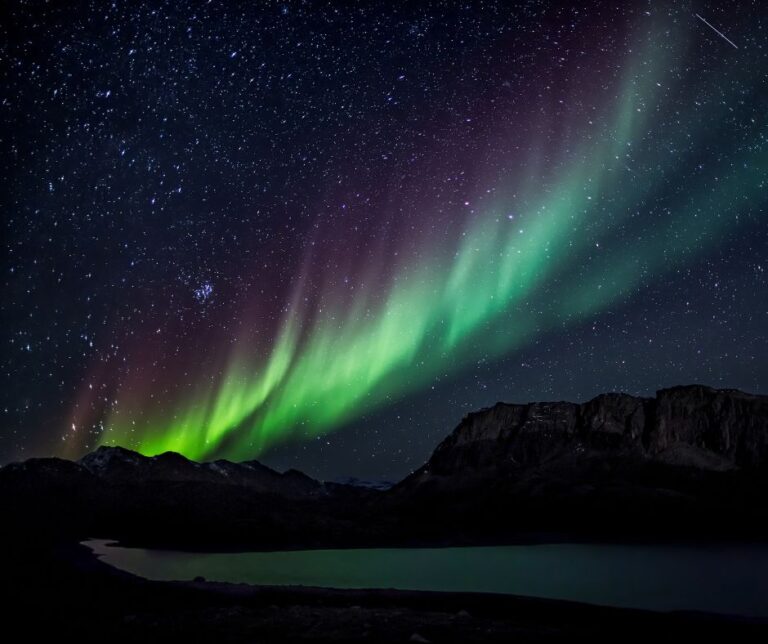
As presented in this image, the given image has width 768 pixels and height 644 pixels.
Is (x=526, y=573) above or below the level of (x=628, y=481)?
below

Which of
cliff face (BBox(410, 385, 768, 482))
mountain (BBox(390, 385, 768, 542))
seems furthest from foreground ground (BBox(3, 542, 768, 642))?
cliff face (BBox(410, 385, 768, 482))

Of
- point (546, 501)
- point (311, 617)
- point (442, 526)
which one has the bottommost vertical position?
point (311, 617)

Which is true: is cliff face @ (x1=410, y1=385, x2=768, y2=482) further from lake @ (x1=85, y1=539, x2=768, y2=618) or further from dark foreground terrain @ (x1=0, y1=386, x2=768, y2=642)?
lake @ (x1=85, y1=539, x2=768, y2=618)

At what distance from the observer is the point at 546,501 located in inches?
5679

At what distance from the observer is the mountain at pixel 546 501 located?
101 metres

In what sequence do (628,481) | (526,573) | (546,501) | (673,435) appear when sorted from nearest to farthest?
(526,573) < (546,501) < (628,481) < (673,435)

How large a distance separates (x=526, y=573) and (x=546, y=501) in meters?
110

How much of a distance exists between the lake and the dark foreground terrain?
3479 mm

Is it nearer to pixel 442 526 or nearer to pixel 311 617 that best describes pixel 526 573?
pixel 311 617

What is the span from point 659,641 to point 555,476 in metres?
155

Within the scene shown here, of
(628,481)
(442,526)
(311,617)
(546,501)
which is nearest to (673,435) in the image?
(628,481)

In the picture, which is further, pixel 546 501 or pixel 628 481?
pixel 628 481

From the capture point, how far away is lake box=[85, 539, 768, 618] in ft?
101

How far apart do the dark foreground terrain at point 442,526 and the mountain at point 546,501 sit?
22.7 inches
